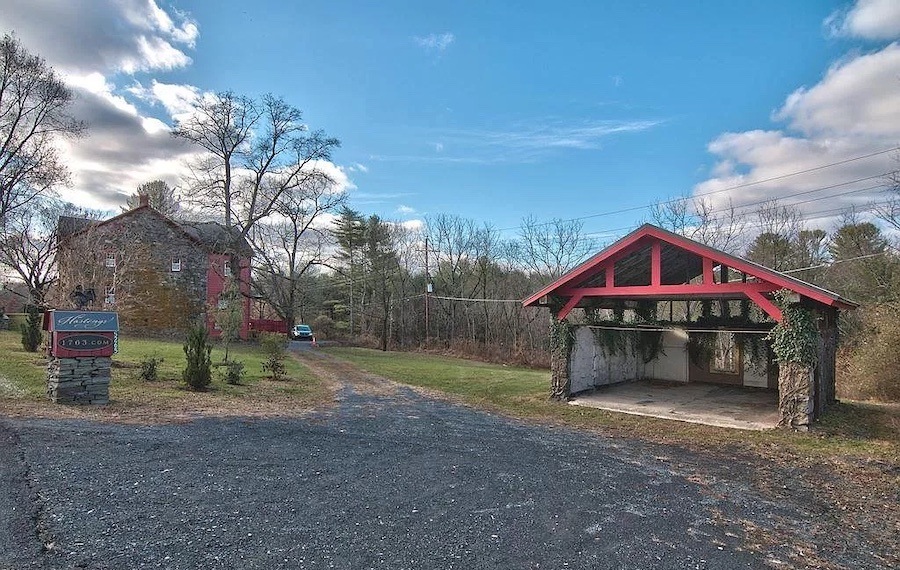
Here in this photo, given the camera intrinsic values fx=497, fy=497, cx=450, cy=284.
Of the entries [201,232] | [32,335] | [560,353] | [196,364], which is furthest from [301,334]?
[560,353]

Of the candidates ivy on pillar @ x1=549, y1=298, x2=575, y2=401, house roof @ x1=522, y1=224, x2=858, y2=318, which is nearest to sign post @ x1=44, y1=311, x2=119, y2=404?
house roof @ x1=522, y1=224, x2=858, y2=318

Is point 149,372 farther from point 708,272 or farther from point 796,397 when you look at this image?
point 796,397

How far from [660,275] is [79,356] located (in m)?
10.8

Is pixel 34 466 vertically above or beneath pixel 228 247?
beneath

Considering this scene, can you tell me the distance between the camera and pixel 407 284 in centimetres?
3591

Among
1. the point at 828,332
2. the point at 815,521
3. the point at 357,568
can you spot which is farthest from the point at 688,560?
the point at 828,332

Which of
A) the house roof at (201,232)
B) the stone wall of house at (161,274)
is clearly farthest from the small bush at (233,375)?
the house roof at (201,232)

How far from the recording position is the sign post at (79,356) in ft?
26.9

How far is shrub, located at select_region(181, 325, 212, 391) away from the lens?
10.8m

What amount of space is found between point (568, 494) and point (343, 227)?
1399 inches

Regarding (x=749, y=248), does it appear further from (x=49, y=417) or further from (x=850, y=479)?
(x=49, y=417)

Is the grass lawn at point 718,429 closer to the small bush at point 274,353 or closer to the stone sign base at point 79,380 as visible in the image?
the small bush at point 274,353

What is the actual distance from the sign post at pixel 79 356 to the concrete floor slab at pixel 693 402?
908 centimetres

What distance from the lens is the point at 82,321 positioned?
333 inches
